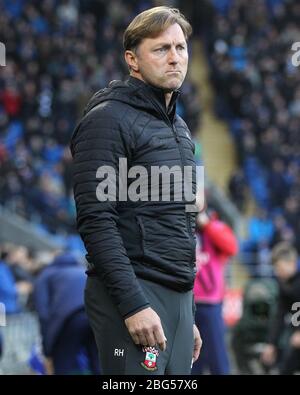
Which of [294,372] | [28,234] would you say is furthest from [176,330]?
[28,234]

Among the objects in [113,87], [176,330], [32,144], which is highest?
[32,144]

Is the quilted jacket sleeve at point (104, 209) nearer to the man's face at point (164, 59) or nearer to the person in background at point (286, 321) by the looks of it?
the man's face at point (164, 59)

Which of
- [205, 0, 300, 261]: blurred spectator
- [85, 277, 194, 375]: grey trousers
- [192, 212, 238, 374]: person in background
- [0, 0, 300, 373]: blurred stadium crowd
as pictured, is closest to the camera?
[85, 277, 194, 375]: grey trousers

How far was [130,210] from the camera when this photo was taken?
14.3 ft

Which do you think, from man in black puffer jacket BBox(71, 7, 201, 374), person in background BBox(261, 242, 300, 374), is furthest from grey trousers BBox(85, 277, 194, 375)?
person in background BBox(261, 242, 300, 374)

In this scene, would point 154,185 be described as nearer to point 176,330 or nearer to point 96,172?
point 96,172

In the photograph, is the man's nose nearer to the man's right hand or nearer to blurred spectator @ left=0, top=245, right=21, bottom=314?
the man's right hand

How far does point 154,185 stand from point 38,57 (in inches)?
805

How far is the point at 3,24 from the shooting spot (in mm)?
24625

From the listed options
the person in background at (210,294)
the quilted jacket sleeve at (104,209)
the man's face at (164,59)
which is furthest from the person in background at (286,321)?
the quilted jacket sleeve at (104,209)

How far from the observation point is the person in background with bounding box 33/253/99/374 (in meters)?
7.95

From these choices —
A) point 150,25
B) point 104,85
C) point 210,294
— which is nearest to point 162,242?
point 150,25

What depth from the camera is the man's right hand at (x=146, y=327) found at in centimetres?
414

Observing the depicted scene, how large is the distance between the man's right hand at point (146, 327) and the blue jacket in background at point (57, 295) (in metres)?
3.76
